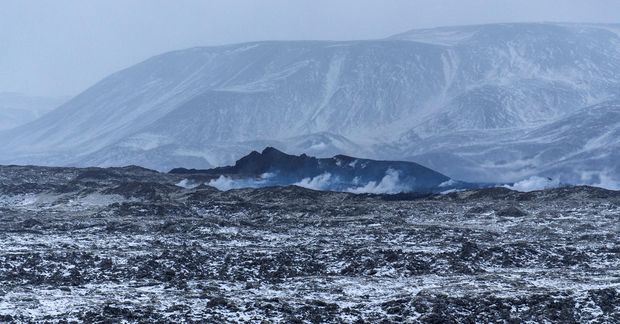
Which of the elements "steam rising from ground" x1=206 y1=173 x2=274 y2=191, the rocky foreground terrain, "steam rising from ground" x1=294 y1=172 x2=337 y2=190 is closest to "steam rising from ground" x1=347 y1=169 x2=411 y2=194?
"steam rising from ground" x1=294 y1=172 x2=337 y2=190

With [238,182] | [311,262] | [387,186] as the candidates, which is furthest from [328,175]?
[311,262]

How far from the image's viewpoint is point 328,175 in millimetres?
101000

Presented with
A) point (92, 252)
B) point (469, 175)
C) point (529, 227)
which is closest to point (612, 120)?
point (469, 175)

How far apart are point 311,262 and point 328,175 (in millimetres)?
63812

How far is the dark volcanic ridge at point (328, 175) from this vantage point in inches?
3917

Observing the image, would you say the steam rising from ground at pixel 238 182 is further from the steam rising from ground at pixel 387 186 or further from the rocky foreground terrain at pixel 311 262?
the rocky foreground terrain at pixel 311 262

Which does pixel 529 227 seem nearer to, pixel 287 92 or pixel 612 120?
pixel 612 120

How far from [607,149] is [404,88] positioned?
59.8 meters

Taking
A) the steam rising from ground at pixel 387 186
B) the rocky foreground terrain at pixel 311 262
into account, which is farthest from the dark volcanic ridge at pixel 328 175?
the rocky foreground terrain at pixel 311 262

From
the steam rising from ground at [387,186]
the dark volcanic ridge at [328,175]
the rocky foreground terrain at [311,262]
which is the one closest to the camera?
the rocky foreground terrain at [311,262]

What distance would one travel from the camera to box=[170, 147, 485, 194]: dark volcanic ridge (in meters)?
99.5

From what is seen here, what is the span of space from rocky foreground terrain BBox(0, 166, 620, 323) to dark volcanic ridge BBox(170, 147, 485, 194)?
31.4 meters

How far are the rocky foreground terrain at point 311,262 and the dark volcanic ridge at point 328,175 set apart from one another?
31.4 m

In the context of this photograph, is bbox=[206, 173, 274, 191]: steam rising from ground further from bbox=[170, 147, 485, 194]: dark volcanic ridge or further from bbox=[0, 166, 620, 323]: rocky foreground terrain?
bbox=[0, 166, 620, 323]: rocky foreground terrain
